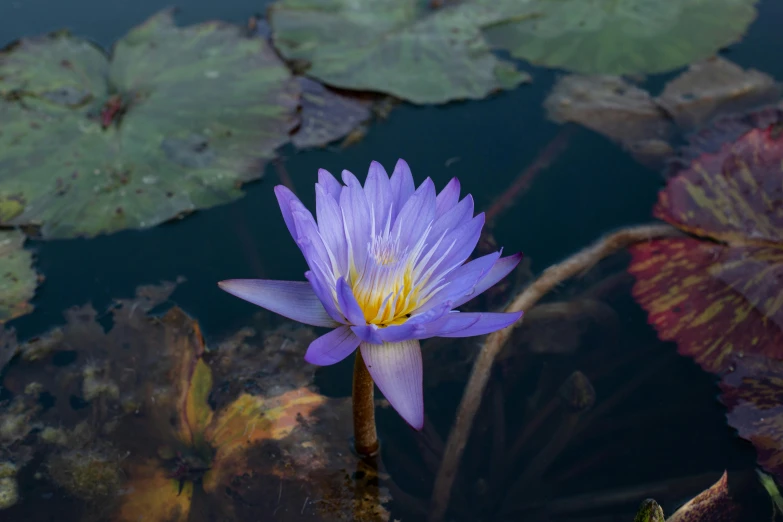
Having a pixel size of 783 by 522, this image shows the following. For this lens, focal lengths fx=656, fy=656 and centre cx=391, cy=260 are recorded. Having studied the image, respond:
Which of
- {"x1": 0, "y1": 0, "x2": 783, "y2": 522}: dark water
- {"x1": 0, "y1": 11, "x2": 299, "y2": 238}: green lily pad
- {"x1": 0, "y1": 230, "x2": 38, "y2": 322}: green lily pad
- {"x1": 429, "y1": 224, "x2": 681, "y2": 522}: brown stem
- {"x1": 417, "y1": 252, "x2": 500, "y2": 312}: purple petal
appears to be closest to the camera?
{"x1": 417, "y1": 252, "x2": 500, "y2": 312}: purple petal

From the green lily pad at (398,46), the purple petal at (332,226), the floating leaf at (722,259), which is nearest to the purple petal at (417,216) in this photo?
the purple petal at (332,226)

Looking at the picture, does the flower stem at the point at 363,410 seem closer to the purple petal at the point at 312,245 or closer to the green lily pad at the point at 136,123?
the purple petal at the point at 312,245

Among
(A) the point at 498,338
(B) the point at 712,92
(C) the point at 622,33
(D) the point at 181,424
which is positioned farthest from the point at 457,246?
(C) the point at 622,33

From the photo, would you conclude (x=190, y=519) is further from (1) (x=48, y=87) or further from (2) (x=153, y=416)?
(1) (x=48, y=87)

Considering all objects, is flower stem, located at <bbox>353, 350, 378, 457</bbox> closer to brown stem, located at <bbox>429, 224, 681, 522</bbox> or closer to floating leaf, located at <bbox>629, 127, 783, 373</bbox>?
brown stem, located at <bbox>429, 224, 681, 522</bbox>

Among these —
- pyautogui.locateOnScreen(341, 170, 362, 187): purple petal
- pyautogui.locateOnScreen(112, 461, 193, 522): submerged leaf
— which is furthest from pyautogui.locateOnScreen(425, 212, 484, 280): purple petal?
pyautogui.locateOnScreen(112, 461, 193, 522): submerged leaf

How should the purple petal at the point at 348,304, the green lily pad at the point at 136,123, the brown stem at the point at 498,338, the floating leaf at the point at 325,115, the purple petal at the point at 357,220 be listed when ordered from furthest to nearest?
the floating leaf at the point at 325,115, the green lily pad at the point at 136,123, the brown stem at the point at 498,338, the purple petal at the point at 357,220, the purple petal at the point at 348,304

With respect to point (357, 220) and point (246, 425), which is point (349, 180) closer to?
point (357, 220)
